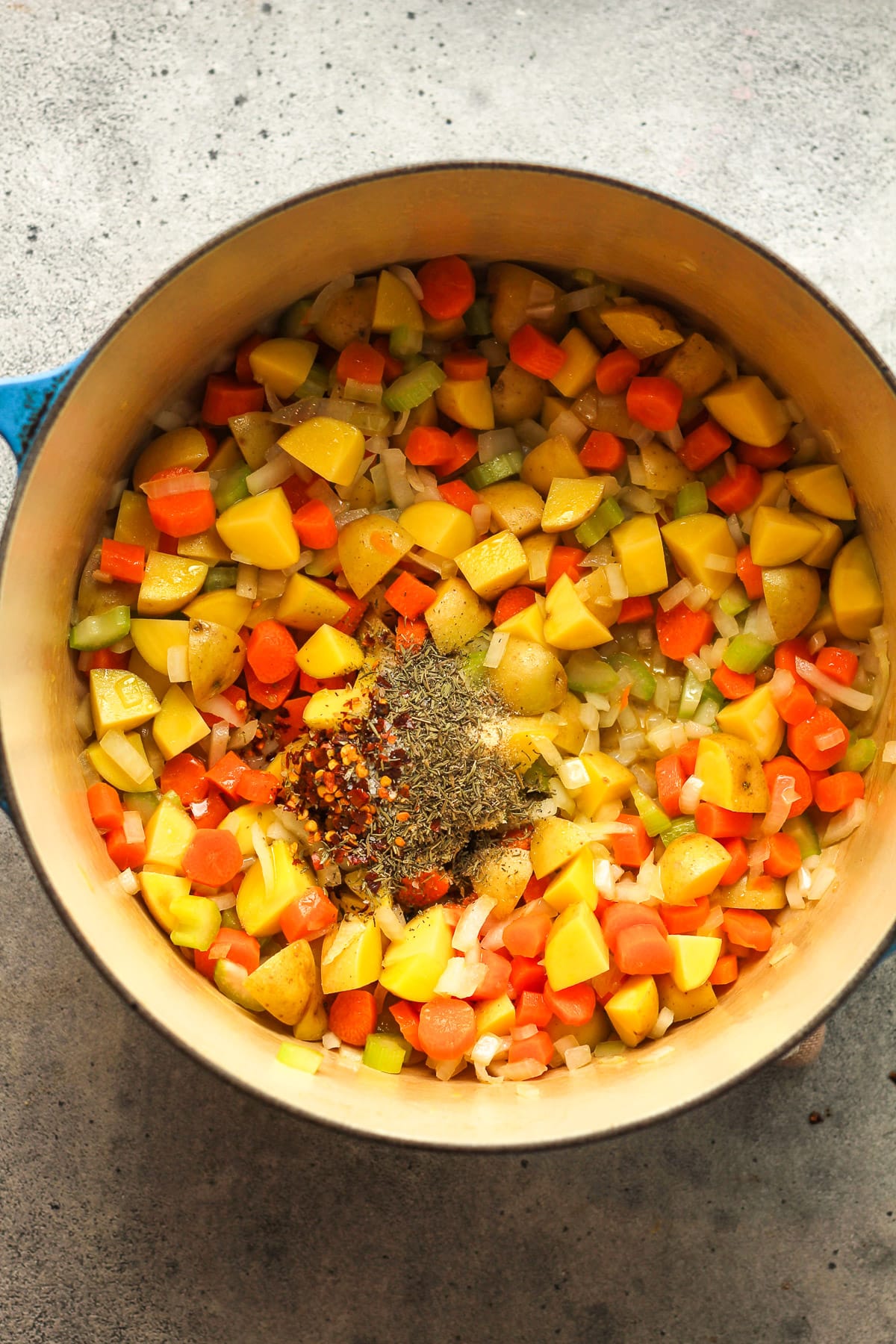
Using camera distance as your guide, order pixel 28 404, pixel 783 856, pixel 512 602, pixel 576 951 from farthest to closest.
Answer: pixel 512 602 → pixel 783 856 → pixel 576 951 → pixel 28 404

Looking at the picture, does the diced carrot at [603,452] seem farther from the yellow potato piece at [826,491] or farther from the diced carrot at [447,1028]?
the diced carrot at [447,1028]

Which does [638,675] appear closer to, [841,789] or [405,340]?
[841,789]

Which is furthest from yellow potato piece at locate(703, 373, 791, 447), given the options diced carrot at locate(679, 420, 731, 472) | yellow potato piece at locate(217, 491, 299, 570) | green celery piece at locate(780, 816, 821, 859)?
yellow potato piece at locate(217, 491, 299, 570)

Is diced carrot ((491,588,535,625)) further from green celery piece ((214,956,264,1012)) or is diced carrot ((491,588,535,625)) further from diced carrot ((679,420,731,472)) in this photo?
green celery piece ((214,956,264,1012))

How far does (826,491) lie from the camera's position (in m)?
1.95

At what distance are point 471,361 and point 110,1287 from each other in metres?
2.19

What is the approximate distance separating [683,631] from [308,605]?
808 mm

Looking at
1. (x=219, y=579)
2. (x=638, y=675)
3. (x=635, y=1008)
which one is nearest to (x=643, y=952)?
(x=635, y=1008)

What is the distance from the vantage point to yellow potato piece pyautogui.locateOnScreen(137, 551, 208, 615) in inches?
77.2

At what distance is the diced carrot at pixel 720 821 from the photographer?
2012 mm


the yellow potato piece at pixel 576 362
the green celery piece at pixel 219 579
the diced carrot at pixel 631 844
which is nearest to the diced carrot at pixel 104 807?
the green celery piece at pixel 219 579

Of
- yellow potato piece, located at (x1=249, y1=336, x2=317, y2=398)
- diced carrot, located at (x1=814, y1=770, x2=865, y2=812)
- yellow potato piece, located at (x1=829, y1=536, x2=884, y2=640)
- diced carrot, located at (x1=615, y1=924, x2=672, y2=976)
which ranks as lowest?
diced carrot, located at (x1=615, y1=924, x2=672, y2=976)

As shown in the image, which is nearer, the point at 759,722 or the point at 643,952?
the point at 643,952

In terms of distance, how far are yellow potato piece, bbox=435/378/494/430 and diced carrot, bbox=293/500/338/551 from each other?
0.34 metres
